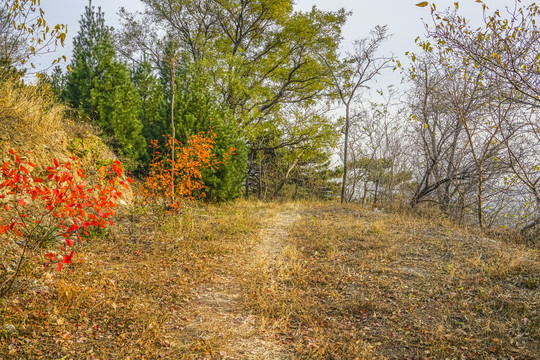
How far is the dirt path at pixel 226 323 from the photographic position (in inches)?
142

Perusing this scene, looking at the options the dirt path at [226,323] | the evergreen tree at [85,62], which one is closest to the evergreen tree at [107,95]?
the evergreen tree at [85,62]

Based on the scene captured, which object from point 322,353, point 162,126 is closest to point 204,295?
point 322,353

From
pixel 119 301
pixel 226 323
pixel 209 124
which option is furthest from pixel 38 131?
pixel 226 323

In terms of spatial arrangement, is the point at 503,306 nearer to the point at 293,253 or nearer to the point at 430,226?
the point at 293,253

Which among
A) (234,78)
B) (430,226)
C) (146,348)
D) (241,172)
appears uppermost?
(234,78)

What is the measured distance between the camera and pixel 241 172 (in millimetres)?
12188

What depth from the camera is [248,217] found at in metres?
9.64

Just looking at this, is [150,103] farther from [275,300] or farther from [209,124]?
[275,300]

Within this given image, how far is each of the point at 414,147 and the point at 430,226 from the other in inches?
203

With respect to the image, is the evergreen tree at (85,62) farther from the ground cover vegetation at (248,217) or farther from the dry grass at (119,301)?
the dry grass at (119,301)

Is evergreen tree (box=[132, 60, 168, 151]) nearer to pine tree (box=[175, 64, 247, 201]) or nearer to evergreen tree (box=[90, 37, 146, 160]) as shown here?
evergreen tree (box=[90, 37, 146, 160])

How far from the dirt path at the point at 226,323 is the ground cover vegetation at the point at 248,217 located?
0.08 ft

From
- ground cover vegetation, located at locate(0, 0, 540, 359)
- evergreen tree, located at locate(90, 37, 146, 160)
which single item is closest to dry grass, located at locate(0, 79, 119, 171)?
ground cover vegetation, located at locate(0, 0, 540, 359)

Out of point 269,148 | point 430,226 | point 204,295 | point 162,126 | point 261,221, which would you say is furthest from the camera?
point 269,148
